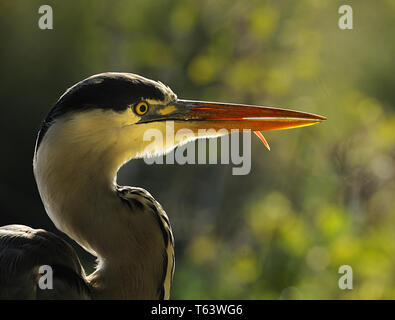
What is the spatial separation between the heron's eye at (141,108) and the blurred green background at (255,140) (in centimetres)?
148

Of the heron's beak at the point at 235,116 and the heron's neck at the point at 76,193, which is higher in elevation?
the heron's beak at the point at 235,116

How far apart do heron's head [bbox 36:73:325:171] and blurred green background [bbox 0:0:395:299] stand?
4.46ft

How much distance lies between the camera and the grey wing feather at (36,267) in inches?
45.1

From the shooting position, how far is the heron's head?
1228 mm

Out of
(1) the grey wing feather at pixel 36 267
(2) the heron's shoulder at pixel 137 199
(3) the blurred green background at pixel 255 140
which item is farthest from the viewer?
(3) the blurred green background at pixel 255 140

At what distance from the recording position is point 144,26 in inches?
132

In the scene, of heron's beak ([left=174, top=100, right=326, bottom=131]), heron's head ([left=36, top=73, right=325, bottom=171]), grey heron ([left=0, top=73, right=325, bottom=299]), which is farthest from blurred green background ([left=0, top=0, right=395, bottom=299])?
grey heron ([left=0, top=73, right=325, bottom=299])

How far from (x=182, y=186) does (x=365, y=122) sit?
112 centimetres

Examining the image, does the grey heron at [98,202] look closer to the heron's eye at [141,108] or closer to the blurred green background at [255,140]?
the heron's eye at [141,108]

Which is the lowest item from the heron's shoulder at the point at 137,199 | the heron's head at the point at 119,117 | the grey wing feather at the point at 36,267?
the grey wing feather at the point at 36,267

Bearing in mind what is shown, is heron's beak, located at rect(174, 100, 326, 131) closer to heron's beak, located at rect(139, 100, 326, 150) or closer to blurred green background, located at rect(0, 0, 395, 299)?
heron's beak, located at rect(139, 100, 326, 150)

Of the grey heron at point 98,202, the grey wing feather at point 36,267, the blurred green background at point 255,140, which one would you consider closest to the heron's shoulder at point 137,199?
the grey heron at point 98,202

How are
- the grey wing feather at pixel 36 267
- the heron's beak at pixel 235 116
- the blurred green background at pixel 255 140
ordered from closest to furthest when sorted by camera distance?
the grey wing feather at pixel 36 267
the heron's beak at pixel 235 116
the blurred green background at pixel 255 140

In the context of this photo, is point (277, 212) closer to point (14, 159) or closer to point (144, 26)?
point (144, 26)
